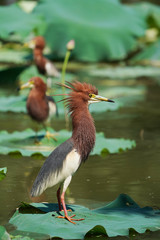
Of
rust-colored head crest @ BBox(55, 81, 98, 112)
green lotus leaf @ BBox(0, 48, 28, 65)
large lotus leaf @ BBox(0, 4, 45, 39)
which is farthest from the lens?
green lotus leaf @ BBox(0, 48, 28, 65)

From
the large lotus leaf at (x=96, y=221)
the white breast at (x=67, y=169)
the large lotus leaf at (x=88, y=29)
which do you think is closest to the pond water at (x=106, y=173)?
the large lotus leaf at (x=96, y=221)

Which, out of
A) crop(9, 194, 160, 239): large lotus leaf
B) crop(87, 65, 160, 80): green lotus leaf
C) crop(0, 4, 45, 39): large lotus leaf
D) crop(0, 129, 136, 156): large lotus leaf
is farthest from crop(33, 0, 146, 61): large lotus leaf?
crop(9, 194, 160, 239): large lotus leaf

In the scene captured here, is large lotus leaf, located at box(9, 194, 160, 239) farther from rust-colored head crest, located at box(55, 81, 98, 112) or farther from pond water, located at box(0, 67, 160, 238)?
rust-colored head crest, located at box(55, 81, 98, 112)

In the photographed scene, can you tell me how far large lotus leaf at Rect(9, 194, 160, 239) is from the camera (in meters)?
3.91

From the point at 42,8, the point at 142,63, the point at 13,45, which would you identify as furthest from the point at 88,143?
the point at 13,45

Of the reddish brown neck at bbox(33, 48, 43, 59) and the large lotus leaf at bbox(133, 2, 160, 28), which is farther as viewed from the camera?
the large lotus leaf at bbox(133, 2, 160, 28)

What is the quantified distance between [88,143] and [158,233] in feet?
2.65

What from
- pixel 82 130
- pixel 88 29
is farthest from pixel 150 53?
pixel 82 130

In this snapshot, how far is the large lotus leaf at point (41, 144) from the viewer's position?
20.8 ft

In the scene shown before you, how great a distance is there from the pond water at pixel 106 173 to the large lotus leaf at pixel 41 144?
0.30 ft

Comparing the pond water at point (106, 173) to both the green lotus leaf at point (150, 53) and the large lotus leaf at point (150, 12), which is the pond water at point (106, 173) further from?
the large lotus leaf at point (150, 12)

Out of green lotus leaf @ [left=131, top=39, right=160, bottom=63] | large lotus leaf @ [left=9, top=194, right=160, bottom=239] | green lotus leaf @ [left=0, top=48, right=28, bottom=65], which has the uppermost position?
large lotus leaf @ [left=9, top=194, right=160, bottom=239]

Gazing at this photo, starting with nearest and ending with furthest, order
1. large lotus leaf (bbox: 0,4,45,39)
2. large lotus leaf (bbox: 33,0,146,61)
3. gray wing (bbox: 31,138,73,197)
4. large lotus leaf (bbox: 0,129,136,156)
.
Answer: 1. gray wing (bbox: 31,138,73,197)
2. large lotus leaf (bbox: 0,129,136,156)
3. large lotus leaf (bbox: 0,4,45,39)
4. large lotus leaf (bbox: 33,0,146,61)

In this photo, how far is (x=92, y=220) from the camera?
13.7 ft
